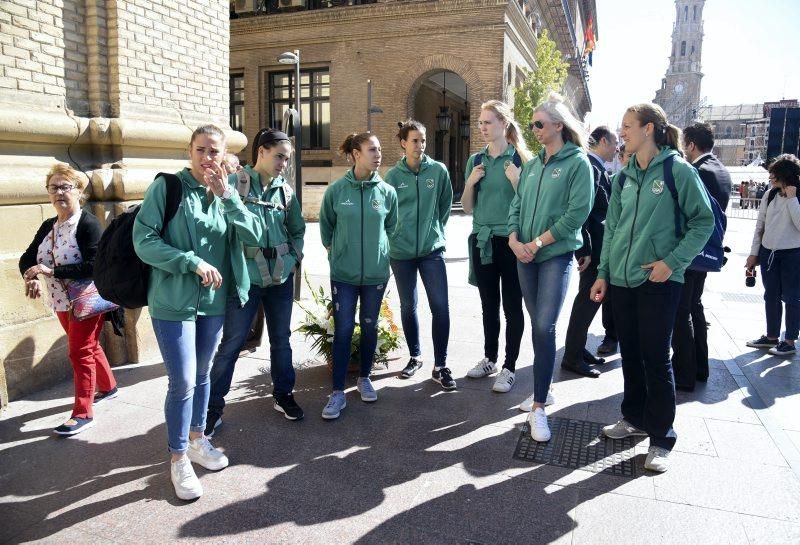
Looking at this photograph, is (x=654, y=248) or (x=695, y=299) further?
(x=695, y=299)

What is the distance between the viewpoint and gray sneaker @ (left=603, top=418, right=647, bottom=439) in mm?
4168

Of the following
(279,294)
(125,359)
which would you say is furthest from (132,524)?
(125,359)

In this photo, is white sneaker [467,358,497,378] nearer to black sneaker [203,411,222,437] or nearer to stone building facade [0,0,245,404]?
black sneaker [203,411,222,437]

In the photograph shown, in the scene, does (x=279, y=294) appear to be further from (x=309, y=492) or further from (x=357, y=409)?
(x=309, y=492)

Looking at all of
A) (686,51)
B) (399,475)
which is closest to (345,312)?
(399,475)

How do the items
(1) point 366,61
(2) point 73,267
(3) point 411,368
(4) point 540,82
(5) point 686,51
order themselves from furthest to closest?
(5) point 686,51, (1) point 366,61, (4) point 540,82, (3) point 411,368, (2) point 73,267

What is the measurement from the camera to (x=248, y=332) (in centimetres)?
427

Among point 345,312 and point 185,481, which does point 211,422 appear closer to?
point 185,481

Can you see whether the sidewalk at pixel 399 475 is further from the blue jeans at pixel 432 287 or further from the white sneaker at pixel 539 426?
the blue jeans at pixel 432 287

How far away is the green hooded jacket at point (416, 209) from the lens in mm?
5074

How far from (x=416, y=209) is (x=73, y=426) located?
2.98 m

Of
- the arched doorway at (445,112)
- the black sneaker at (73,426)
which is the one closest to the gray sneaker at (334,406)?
the black sneaker at (73,426)

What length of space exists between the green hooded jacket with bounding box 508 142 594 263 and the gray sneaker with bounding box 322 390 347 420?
177cm

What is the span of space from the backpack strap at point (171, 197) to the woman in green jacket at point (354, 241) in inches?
55.9
